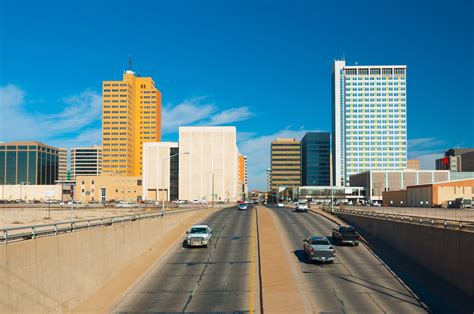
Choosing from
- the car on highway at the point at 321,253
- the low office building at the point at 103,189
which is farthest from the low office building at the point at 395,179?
the car on highway at the point at 321,253

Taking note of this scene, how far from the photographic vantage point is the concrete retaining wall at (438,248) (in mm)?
23752

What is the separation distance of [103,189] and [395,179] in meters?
105

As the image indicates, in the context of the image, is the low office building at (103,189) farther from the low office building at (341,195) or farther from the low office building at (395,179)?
the low office building at (395,179)

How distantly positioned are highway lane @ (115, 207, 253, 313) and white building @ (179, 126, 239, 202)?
130262 millimetres

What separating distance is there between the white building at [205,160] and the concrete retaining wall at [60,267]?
139656 millimetres

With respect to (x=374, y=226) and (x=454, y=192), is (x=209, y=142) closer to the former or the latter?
(x=454, y=192)

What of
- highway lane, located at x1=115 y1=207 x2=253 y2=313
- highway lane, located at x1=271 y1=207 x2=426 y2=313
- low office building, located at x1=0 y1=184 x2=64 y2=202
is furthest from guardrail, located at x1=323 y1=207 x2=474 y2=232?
low office building, located at x1=0 y1=184 x2=64 y2=202

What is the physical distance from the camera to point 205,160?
565ft

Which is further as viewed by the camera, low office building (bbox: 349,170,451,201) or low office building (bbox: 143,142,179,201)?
low office building (bbox: 143,142,179,201)

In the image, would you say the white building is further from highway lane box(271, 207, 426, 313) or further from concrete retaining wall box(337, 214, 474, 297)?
highway lane box(271, 207, 426, 313)

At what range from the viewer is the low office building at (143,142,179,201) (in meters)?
176

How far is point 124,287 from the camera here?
26422mm

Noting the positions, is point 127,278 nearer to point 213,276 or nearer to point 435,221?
point 213,276

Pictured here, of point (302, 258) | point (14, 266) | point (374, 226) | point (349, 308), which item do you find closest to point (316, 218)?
point (374, 226)
